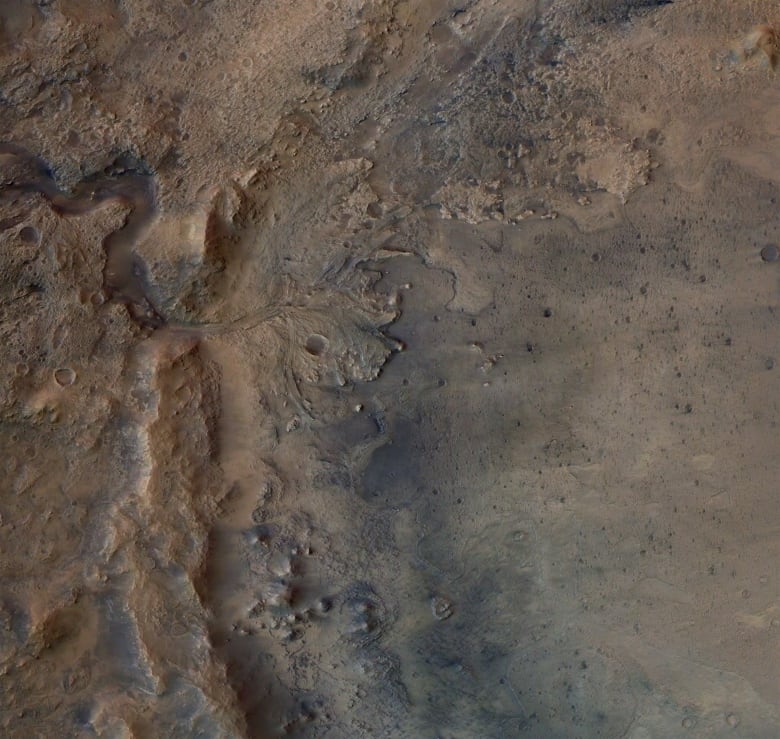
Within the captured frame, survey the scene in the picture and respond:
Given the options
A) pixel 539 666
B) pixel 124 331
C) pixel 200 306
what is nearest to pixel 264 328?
pixel 200 306

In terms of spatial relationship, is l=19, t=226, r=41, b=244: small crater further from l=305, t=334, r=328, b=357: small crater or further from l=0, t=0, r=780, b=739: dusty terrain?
l=305, t=334, r=328, b=357: small crater

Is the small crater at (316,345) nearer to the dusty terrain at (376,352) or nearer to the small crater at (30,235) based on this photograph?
the dusty terrain at (376,352)

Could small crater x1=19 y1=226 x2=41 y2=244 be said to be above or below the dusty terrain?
above

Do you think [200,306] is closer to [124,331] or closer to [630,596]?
[124,331]

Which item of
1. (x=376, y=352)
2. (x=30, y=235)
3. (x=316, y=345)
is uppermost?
(x=30, y=235)

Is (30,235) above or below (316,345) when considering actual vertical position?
above

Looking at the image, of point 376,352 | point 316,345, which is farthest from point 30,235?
point 376,352

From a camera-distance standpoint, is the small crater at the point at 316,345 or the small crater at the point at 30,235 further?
the small crater at the point at 316,345

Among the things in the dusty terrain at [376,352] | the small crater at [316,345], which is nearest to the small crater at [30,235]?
the dusty terrain at [376,352]

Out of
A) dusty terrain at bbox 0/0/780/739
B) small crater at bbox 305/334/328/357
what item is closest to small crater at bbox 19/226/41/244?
dusty terrain at bbox 0/0/780/739

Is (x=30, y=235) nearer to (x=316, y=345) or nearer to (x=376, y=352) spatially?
(x=316, y=345)
